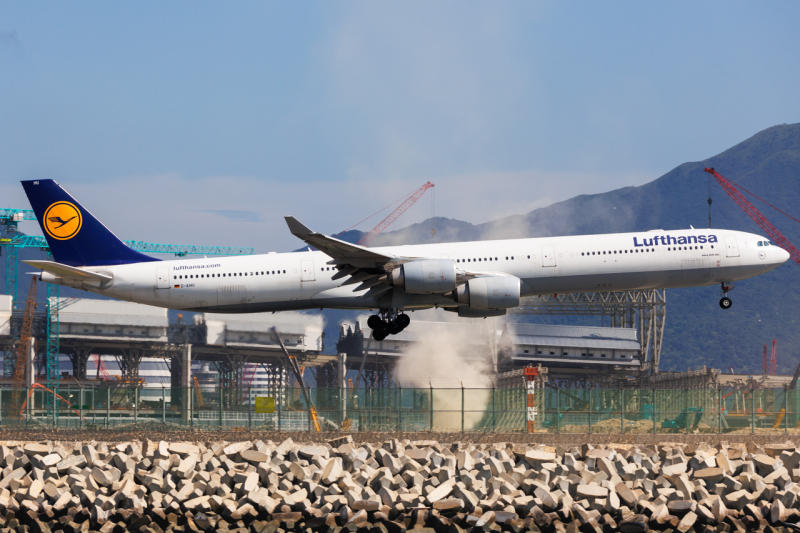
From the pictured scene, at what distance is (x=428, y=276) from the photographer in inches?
1628

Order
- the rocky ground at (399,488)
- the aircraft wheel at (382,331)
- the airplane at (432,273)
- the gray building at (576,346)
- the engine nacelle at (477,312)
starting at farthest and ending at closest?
the gray building at (576,346), the aircraft wheel at (382,331), the engine nacelle at (477,312), the airplane at (432,273), the rocky ground at (399,488)

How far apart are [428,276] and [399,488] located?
13.0 m

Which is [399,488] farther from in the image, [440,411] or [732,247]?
[732,247]

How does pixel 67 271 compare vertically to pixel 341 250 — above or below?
below

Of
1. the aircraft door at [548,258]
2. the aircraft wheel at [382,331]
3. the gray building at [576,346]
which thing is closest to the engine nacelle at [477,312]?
the aircraft door at [548,258]

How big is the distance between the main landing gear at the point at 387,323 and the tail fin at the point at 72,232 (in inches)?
518

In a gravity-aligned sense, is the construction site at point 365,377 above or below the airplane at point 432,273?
below

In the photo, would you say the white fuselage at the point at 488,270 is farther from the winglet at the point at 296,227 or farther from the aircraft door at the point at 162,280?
the winglet at the point at 296,227

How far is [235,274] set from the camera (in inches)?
1756

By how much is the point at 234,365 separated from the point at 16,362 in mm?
34550

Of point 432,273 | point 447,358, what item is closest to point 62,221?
point 432,273

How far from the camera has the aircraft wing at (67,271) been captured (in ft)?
140

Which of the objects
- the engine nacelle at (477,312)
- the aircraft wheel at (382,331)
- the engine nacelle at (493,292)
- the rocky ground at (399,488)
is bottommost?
the rocky ground at (399,488)

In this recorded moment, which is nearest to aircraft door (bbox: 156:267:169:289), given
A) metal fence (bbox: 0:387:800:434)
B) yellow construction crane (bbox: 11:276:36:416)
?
metal fence (bbox: 0:387:800:434)
